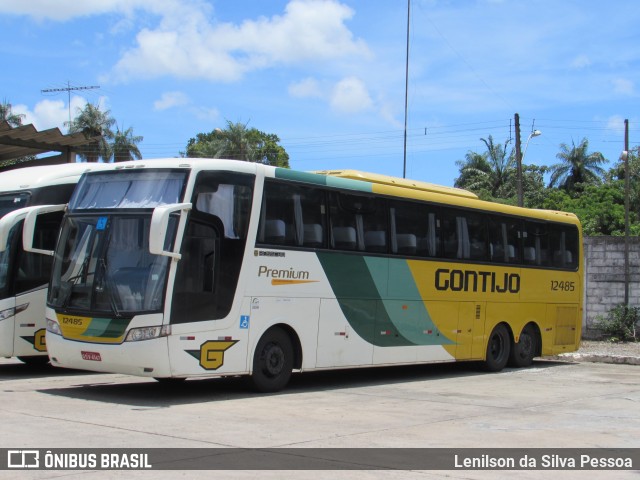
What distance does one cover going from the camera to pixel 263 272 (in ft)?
40.2

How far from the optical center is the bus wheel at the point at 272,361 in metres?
12.3

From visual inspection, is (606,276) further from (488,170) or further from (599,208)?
(488,170)

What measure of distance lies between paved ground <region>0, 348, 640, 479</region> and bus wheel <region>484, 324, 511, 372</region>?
1545 millimetres

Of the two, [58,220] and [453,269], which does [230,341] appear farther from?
[453,269]

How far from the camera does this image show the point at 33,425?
899 centimetres

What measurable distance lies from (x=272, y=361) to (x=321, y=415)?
2174 mm

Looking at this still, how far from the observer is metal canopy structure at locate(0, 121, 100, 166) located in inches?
814

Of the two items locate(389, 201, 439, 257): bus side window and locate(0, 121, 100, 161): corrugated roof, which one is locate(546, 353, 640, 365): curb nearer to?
locate(389, 201, 439, 257): bus side window

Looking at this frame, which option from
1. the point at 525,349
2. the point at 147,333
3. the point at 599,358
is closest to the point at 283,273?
the point at 147,333

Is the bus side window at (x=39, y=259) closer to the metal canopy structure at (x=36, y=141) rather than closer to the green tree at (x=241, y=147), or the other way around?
the metal canopy structure at (x=36, y=141)

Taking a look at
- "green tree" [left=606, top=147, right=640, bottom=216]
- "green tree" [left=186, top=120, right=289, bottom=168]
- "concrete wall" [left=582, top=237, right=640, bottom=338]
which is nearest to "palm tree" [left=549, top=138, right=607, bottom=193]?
"green tree" [left=606, top=147, right=640, bottom=216]

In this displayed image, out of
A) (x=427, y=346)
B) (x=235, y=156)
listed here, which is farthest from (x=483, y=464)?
(x=235, y=156)

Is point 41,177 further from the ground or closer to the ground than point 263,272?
further from the ground

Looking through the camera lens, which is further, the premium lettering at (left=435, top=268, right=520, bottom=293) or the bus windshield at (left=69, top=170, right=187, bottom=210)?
the premium lettering at (left=435, top=268, right=520, bottom=293)
